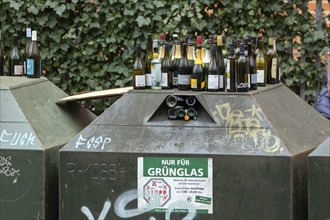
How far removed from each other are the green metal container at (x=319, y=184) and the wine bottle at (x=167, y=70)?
1084 mm

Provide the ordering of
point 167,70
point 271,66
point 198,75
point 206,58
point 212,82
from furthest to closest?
1. point 271,66
2. point 206,58
3. point 167,70
4. point 198,75
5. point 212,82

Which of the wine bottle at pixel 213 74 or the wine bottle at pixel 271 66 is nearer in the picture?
the wine bottle at pixel 213 74

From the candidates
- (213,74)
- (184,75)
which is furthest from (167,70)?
(213,74)

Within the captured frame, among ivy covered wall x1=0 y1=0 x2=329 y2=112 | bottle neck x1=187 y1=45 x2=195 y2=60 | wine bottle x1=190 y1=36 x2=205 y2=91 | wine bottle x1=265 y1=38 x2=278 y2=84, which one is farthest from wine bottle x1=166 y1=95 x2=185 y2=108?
ivy covered wall x1=0 y1=0 x2=329 y2=112

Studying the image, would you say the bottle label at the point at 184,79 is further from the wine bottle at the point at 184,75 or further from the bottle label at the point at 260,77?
the bottle label at the point at 260,77

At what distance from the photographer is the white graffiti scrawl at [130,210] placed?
4473 millimetres

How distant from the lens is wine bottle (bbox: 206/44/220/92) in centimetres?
480

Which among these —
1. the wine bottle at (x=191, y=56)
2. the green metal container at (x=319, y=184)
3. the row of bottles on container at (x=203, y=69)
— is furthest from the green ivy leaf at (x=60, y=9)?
the green metal container at (x=319, y=184)

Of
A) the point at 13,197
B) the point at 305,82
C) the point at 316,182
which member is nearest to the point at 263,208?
the point at 316,182

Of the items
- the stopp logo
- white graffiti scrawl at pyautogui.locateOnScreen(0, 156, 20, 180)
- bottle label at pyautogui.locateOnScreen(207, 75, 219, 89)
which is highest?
bottle label at pyautogui.locateOnScreen(207, 75, 219, 89)

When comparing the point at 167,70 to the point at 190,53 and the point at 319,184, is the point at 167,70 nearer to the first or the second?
the point at 190,53

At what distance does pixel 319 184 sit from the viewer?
4285mm

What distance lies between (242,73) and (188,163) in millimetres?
718

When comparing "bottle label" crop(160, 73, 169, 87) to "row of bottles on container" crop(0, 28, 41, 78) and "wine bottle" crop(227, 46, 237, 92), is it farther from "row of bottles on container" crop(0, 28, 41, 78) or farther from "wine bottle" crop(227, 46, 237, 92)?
"row of bottles on container" crop(0, 28, 41, 78)
